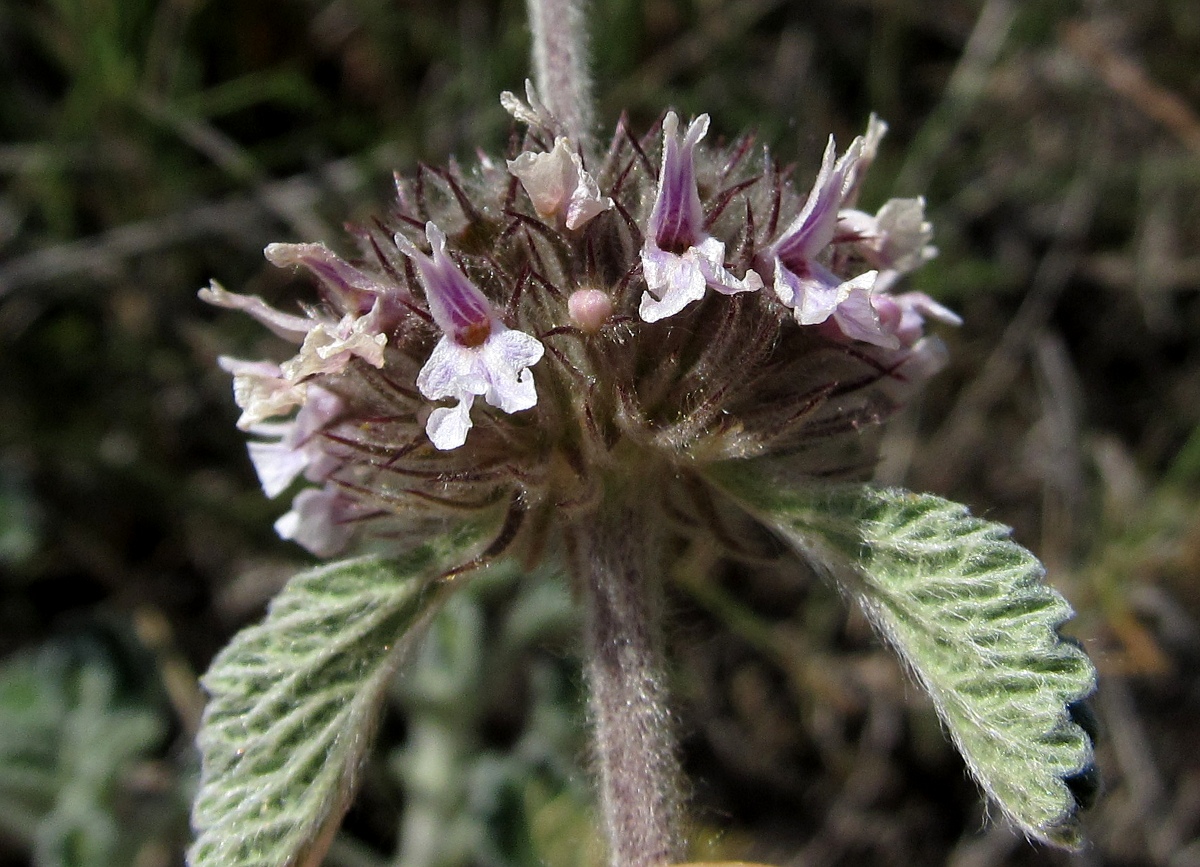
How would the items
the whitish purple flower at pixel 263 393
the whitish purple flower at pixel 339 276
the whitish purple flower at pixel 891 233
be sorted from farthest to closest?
1. the whitish purple flower at pixel 891 233
2. the whitish purple flower at pixel 263 393
3. the whitish purple flower at pixel 339 276

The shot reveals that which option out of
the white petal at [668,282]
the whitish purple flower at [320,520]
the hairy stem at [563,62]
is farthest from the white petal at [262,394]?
the hairy stem at [563,62]

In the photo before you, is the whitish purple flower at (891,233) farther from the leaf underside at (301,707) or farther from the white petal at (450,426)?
the leaf underside at (301,707)

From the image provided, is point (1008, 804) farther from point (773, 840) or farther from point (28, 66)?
point (28, 66)

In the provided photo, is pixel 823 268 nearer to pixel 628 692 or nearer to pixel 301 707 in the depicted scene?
pixel 628 692

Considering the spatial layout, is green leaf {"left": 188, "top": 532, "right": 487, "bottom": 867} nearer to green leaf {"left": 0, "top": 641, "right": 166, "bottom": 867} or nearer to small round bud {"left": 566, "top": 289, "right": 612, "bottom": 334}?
small round bud {"left": 566, "top": 289, "right": 612, "bottom": 334}

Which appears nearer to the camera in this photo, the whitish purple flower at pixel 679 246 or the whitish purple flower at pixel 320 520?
the whitish purple flower at pixel 679 246

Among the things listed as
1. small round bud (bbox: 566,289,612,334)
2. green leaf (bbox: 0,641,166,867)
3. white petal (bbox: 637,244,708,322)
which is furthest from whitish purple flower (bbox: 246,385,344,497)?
green leaf (bbox: 0,641,166,867)
